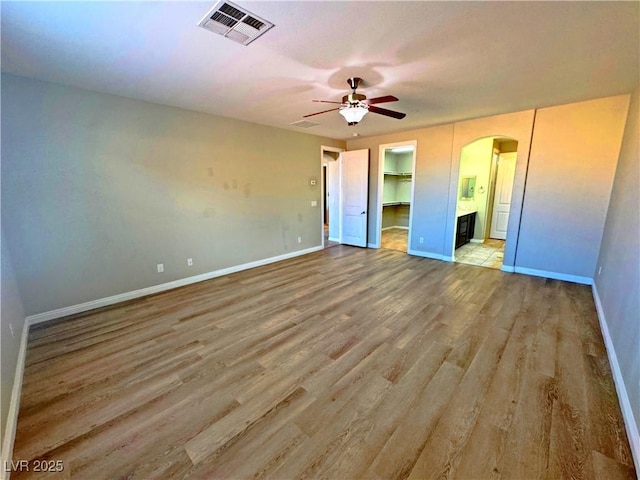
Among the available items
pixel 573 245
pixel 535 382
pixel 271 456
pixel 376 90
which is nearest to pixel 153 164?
pixel 376 90

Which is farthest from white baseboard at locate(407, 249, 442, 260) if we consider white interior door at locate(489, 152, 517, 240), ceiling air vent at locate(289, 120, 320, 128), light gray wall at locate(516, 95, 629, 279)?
ceiling air vent at locate(289, 120, 320, 128)

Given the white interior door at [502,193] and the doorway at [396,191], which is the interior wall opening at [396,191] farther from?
the white interior door at [502,193]

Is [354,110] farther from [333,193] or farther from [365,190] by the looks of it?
[333,193]

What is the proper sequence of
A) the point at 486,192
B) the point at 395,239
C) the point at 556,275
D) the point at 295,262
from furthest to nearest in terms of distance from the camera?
the point at 395,239 < the point at 486,192 < the point at 295,262 < the point at 556,275

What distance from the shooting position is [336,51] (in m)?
2.29

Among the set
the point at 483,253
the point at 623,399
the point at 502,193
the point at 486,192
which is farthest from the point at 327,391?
the point at 502,193

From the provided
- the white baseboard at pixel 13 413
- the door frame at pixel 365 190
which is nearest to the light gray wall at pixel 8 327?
the white baseboard at pixel 13 413

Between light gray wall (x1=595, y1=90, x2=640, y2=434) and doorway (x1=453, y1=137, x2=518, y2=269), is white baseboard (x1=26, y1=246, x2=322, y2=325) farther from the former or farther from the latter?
doorway (x1=453, y1=137, x2=518, y2=269)

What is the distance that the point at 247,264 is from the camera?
494 centimetres

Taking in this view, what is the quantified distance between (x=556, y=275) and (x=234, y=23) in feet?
17.8

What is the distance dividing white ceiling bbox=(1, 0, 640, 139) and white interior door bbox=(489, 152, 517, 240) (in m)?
3.36

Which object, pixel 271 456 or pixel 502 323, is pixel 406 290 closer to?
pixel 502 323

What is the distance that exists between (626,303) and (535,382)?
1.03m

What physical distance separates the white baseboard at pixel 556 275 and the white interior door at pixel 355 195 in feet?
10.4
